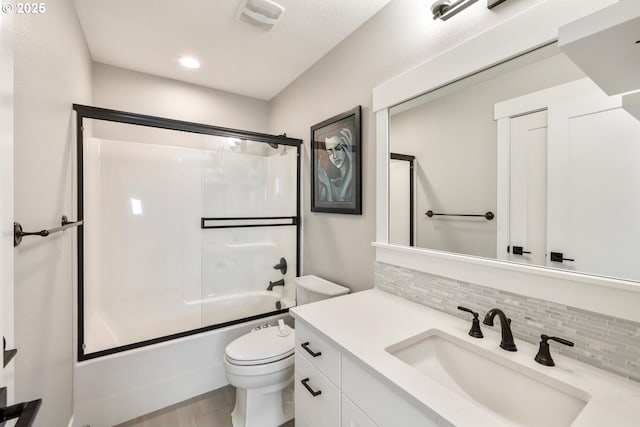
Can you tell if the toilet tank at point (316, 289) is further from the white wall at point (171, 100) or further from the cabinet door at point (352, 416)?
the white wall at point (171, 100)

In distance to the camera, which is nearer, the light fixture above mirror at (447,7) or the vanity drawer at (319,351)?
the vanity drawer at (319,351)

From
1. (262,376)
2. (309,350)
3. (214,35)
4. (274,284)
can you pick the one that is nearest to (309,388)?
A: (309,350)

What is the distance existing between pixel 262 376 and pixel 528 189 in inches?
62.5

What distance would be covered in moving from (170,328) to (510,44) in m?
2.82

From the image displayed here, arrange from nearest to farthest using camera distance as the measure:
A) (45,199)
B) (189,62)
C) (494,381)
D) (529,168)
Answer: (494,381) < (529,168) < (45,199) < (189,62)

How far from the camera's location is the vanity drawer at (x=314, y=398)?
40.3 inches

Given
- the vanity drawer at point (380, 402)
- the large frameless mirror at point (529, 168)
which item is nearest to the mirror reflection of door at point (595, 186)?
the large frameless mirror at point (529, 168)

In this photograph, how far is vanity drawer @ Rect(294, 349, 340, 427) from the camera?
1022mm

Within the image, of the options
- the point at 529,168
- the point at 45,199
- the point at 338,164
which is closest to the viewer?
the point at 529,168

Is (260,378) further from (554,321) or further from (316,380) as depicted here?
(554,321)

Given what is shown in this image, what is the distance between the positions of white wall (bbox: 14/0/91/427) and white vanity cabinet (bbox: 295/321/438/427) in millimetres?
988

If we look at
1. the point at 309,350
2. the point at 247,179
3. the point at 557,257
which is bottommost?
the point at 309,350

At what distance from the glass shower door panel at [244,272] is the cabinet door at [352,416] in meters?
1.48

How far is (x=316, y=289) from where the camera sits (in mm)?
1881
